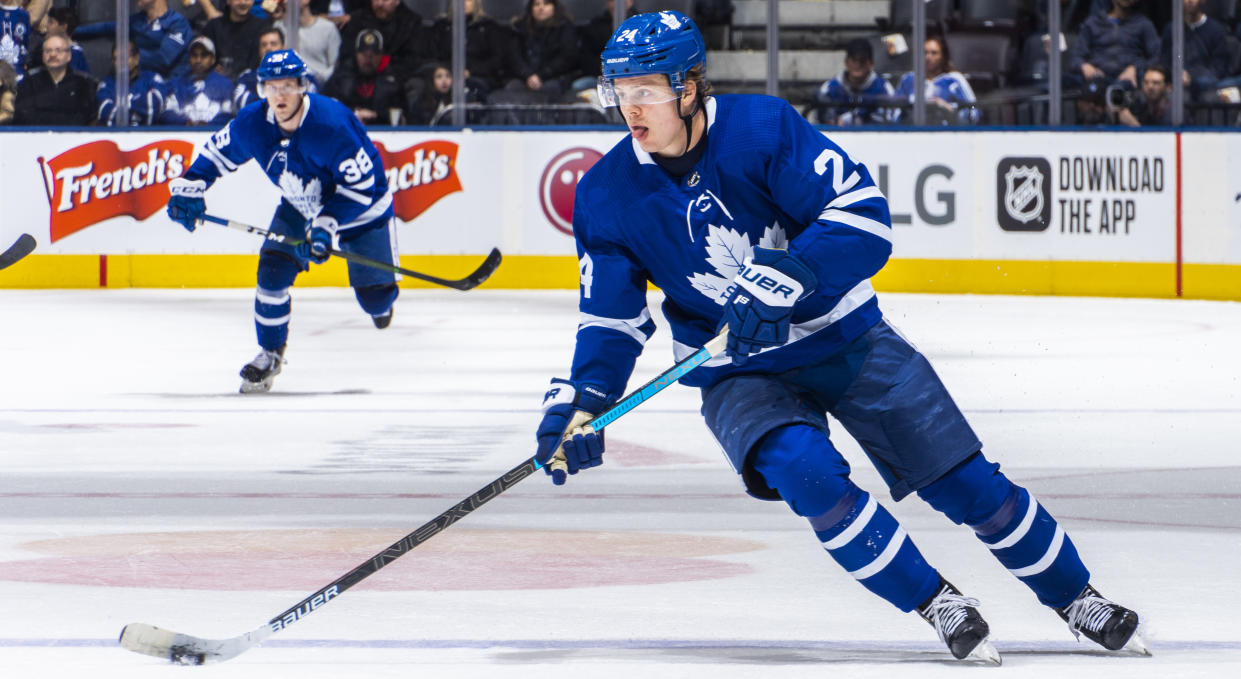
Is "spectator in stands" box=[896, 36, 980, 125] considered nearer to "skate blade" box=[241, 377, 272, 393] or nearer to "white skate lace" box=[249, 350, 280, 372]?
"white skate lace" box=[249, 350, 280, 372]

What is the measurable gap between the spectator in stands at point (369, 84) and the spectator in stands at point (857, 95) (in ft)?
8.56

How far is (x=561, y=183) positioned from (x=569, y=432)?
9.06 meters

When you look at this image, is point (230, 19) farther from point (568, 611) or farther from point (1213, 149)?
point (568, 611)

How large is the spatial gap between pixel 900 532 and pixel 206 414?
390 cm

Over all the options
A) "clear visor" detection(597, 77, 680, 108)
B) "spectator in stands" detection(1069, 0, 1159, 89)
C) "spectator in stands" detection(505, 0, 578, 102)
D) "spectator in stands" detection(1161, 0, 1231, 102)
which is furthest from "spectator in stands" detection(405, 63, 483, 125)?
"clear visor" detection(597, 77, 680, 108)

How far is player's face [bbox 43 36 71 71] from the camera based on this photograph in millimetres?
12055

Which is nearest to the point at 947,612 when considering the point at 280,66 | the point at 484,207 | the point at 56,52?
the point at 280,66

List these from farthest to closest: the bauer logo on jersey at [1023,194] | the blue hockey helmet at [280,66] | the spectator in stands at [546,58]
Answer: the spectator in stands at [546,58] < the bauer logo on jersey at [1023,194] < the blue hockey helmet at [280,66]

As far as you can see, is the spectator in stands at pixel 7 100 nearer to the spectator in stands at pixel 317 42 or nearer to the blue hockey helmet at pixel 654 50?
the spectator in stands at pixel 317 42

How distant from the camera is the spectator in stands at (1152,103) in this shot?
11.1m

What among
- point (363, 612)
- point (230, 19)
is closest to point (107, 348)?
point (230, 19)

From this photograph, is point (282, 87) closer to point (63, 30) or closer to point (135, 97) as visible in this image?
point (135, 97)

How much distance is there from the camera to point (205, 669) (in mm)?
3037

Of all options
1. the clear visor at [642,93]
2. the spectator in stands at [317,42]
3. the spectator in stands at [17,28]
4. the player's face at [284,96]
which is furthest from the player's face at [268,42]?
the clear visor at [642,93]
